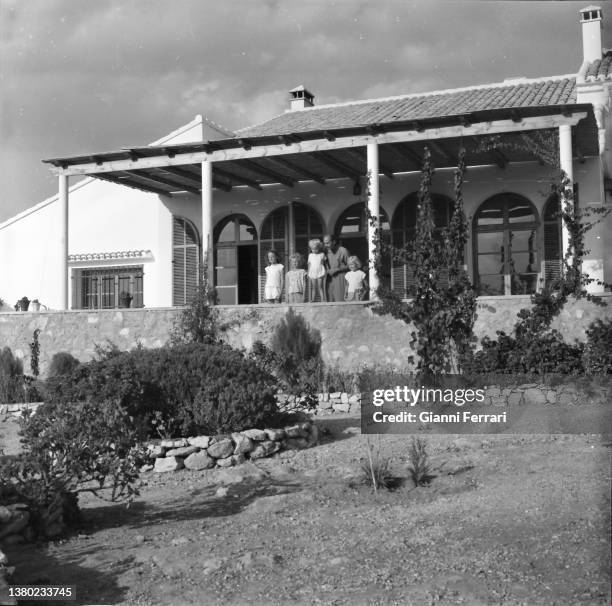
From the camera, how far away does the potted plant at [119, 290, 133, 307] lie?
1781cm

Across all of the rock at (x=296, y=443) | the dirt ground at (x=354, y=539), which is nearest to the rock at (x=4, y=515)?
the dirt ground at (x=354, y=539)

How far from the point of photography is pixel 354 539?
195 inches

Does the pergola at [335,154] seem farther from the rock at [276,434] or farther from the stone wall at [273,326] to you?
the rock at [276,434]

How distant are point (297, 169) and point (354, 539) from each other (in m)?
11.8

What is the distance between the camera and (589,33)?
617 inches

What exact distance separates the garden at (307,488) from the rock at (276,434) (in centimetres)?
2

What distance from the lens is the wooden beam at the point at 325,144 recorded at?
12852mm

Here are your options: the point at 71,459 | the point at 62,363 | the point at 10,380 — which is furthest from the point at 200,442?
the point at 62,363

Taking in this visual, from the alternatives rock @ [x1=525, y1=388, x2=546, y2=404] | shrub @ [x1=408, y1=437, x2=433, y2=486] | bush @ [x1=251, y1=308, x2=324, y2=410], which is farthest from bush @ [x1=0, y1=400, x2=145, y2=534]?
bush @ [x1=251, y1=308, x2=324, y2=410]

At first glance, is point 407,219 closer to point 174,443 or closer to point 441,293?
point 441,293

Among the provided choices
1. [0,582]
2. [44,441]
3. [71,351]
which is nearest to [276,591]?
[0,582]

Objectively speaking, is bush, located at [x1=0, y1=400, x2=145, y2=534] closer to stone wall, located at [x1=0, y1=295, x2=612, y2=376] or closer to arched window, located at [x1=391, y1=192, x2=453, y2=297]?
stone wall, located at [x1=0, y1=295, x2=612, y2=376]

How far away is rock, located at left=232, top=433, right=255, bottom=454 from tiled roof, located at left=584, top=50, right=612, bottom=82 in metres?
10.8

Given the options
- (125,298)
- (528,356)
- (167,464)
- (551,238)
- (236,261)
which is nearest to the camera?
(167,464)
